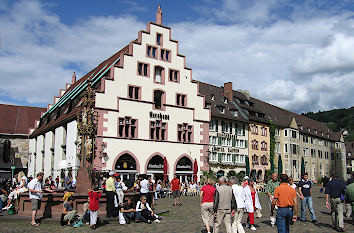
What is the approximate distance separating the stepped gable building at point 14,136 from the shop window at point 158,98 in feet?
81.8

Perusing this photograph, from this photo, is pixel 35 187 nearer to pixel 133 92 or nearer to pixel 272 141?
pixel 133 92

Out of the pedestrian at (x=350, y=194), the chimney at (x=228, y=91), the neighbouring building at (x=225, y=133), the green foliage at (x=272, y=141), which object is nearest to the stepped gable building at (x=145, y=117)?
the neighbouring building at (x=225, y=133)

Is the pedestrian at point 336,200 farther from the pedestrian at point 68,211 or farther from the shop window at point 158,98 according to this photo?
the shop window at point 158,98

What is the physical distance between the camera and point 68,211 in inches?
591

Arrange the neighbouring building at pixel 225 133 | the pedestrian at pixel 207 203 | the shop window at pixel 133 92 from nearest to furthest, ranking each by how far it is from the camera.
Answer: the pedestrian at pixel 207 203 < the shop window at pixel 133 92 < the neighbouring building at pixel 225 133

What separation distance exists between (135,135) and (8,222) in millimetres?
21308

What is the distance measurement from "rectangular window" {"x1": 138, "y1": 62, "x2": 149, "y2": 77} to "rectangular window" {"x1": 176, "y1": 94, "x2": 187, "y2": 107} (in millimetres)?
4242

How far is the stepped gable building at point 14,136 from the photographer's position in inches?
2141

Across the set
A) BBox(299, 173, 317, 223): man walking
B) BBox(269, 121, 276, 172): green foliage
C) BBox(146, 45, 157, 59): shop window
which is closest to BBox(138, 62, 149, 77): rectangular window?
BBox(146, 45, 157, 59): shop window

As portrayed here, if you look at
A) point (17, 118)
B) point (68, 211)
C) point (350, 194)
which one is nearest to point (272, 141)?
point (17, 118)

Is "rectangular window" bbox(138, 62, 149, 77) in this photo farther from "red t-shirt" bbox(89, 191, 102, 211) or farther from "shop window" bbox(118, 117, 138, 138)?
"red t-shirt" bbox(89, 191, 102, 211)

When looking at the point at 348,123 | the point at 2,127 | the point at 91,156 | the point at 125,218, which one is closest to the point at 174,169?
the point at 91,156

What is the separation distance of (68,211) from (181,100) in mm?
26408

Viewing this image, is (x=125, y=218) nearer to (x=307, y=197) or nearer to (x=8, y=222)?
(x=8, y=222)
